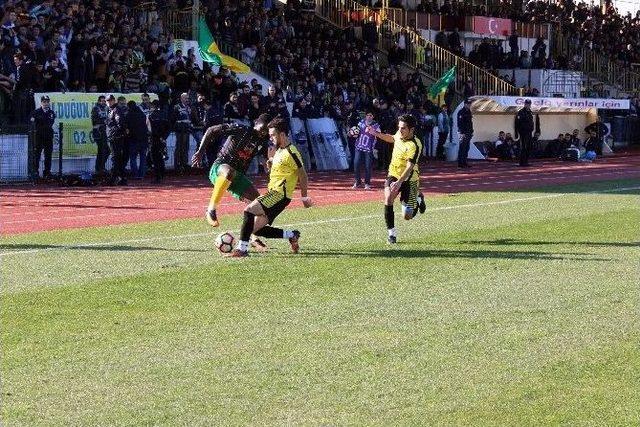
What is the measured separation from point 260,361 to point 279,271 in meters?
4.47

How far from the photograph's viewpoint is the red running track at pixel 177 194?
20.0 meters

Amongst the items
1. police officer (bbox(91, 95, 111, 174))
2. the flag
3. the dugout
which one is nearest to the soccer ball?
police officer (bbox(91, 95, 111, 174))

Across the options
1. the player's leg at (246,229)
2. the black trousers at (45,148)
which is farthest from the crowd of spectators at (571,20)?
the player's leg at (246,229)

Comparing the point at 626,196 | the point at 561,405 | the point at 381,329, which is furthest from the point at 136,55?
the point at 561,405

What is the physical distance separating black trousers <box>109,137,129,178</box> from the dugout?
555 inches

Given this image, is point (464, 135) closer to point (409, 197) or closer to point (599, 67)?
point (409, 197)

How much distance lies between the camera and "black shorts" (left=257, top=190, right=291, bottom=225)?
15133mm

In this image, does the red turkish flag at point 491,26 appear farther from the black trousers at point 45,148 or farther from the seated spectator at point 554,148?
the black trousers at point 45,148

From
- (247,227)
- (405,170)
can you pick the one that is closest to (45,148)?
(405,170)

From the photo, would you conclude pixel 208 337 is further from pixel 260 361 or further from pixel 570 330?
pixel 570 330

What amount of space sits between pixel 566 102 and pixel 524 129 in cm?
670

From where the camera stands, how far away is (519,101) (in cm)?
4003

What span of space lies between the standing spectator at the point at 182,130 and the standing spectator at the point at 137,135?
1337 millimetres

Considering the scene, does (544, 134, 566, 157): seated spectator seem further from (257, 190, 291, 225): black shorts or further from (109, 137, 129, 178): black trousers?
(257, 190, 291, 225): black shorts
